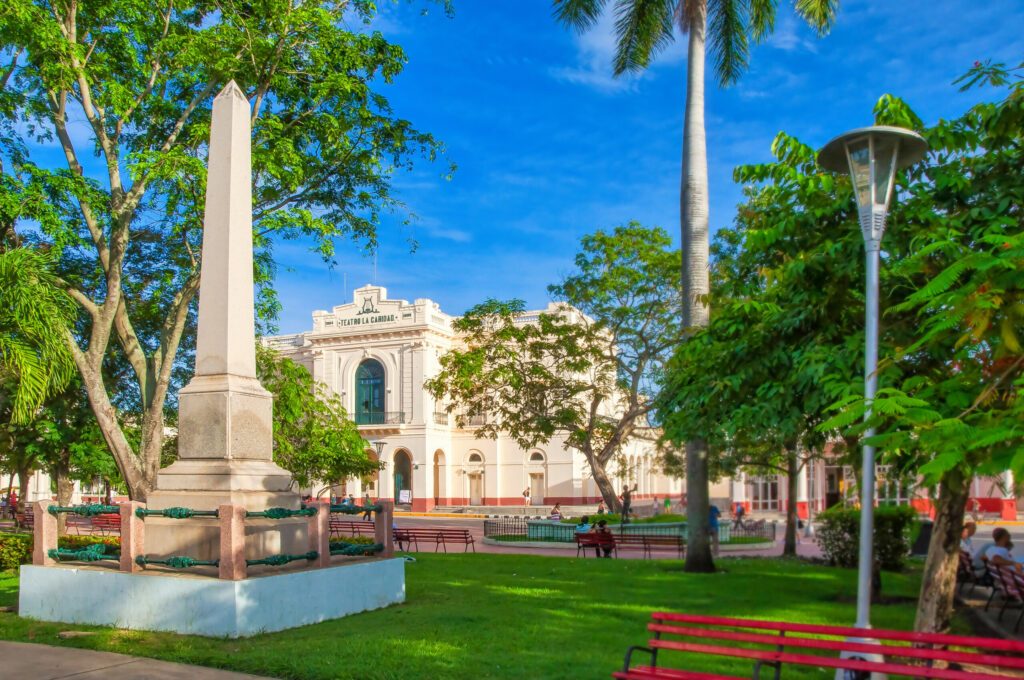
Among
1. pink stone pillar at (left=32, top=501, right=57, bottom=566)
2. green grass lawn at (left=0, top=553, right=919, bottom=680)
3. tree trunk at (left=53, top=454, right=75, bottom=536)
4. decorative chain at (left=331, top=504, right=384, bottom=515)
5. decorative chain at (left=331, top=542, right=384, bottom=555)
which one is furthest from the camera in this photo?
tree trunk at (left=53, top=454, right=75, bottom=536)

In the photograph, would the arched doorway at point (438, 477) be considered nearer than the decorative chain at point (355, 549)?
No

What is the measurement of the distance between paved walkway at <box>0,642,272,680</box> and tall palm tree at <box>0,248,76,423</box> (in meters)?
6.63

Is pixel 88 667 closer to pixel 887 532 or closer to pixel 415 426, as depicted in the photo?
pixel 887 532

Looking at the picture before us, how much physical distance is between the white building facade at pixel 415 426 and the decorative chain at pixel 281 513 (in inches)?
1564

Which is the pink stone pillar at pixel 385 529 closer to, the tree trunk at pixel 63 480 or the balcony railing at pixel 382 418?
the tree trunk at pixel 63 480

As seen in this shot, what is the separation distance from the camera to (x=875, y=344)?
6.73 m

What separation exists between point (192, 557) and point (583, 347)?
19.2 metres

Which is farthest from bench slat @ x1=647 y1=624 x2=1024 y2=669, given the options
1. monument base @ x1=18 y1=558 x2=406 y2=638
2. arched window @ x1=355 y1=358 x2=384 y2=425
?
arched window @ x1=355 y1=358 x2=384 y2=425

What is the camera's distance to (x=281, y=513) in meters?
9.80

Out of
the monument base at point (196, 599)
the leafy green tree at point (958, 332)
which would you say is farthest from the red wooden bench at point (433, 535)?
the leafy green tree at point (958, 332)

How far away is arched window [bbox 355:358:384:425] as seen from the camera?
175ft

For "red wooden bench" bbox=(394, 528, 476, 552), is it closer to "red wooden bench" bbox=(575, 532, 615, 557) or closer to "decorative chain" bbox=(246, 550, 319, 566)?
"red wooden bench" bbox=(575, 532, 615, 557)

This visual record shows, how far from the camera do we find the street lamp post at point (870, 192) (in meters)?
6.55

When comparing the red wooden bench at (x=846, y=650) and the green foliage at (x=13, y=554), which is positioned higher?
the red wooden bench at (x=846, y=650)
